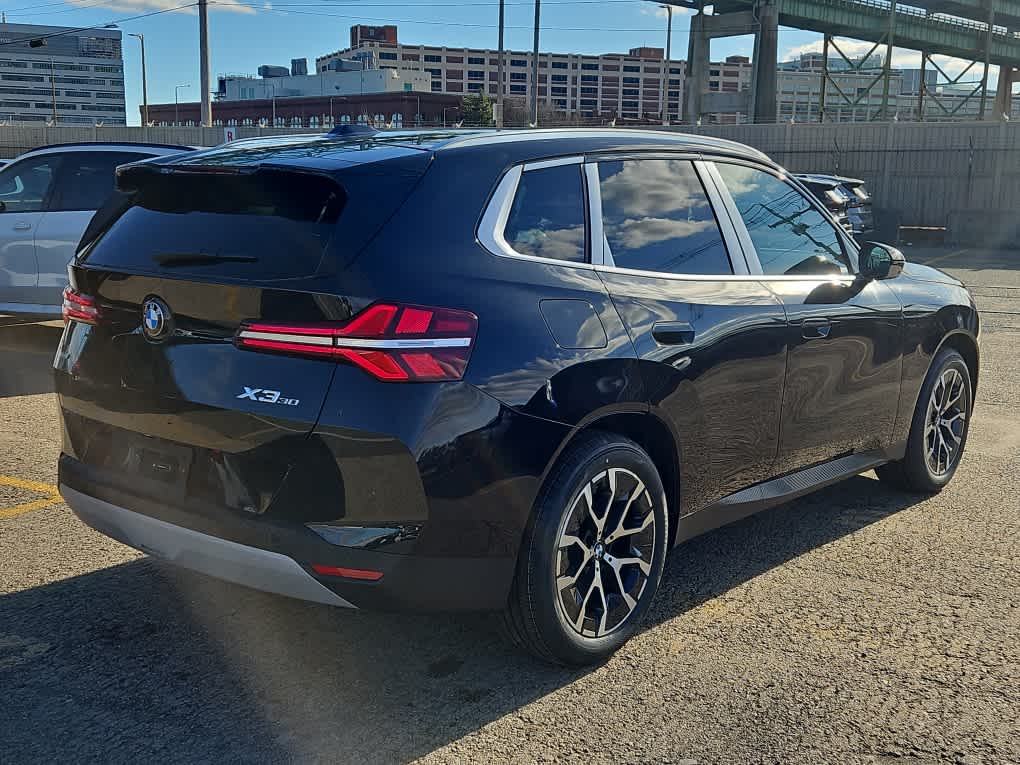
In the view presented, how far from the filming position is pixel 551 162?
364 centimetres

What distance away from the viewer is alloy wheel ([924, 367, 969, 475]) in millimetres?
5520

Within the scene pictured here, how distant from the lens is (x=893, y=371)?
5.05 m

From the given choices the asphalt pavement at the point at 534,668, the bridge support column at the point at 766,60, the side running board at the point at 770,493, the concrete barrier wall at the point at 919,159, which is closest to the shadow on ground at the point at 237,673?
the asphalt pavement at the point at 534,668

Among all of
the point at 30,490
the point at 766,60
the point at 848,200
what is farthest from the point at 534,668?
the point at 766,60

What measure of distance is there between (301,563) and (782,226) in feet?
8.57

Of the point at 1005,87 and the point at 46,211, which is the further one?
the point at 1005,87

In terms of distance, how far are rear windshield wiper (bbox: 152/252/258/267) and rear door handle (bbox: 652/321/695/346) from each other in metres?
1.36

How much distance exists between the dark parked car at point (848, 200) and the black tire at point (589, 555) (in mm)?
14737

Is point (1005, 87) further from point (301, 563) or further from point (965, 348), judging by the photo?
point (301, 563)

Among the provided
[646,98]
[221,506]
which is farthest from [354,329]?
[646,98]

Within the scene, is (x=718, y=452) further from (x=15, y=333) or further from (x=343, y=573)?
(x=15, y=333)

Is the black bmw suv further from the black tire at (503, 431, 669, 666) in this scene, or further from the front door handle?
the front door handle

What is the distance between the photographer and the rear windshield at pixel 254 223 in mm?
3104

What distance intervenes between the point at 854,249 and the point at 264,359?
3083 millimetres
